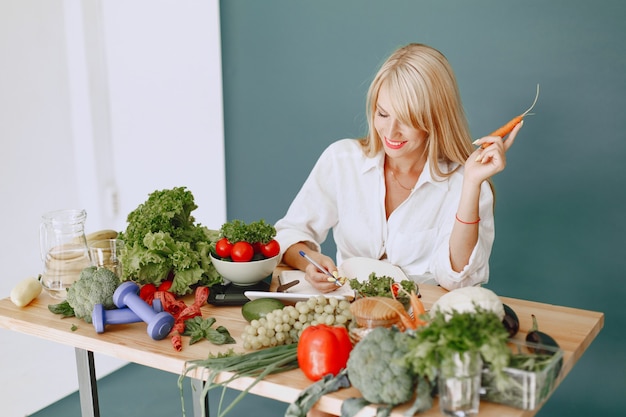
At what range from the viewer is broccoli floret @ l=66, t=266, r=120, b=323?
75.2 inches

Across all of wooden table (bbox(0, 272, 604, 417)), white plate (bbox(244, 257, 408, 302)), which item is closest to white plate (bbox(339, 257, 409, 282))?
white plate (bbox(244, 257, 408, 302))

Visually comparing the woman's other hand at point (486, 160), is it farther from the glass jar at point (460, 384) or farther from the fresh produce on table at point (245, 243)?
the glass jar at point (460, 384)

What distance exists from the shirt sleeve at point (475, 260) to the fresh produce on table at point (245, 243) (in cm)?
58

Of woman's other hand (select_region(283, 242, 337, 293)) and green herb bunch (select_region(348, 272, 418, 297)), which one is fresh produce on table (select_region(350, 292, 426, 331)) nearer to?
green herb bunch (select_region(348, 272, 418, 297))

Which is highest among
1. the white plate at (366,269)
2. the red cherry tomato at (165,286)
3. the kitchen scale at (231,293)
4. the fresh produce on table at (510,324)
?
the fresh produce on table at (510,324)

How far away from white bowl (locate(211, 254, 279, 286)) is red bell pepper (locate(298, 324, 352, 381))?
1.80 feet

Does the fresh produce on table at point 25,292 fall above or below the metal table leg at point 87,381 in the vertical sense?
above

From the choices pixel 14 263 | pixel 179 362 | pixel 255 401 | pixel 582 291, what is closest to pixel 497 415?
pixel 179 362

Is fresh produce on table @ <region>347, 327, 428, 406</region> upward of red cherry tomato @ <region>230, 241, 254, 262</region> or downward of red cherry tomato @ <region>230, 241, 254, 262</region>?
downward

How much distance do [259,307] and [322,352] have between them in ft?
1.23

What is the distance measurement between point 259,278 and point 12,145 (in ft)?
6.67

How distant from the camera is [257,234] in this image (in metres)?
2.12

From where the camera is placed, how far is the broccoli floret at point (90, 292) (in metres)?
1.91

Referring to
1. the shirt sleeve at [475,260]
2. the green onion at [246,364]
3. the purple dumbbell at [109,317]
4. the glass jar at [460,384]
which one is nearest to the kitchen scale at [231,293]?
the purple dumbbell at [109,317]
